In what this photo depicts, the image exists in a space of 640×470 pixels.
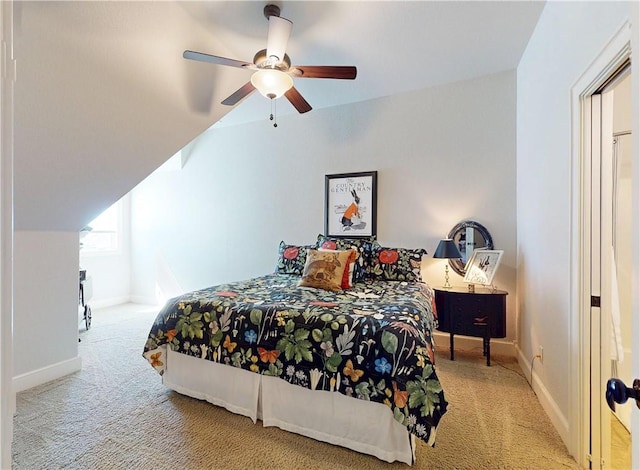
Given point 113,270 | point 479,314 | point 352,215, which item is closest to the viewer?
point 479,314

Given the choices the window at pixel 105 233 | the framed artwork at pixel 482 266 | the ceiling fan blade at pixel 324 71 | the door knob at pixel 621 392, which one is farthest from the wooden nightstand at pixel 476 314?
the window at pixel 105 233

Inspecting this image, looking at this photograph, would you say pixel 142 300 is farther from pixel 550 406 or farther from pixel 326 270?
pixel 550 406

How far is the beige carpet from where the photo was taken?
5.32ft

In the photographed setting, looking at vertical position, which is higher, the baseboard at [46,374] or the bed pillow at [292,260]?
the bed pillow at [292,260]

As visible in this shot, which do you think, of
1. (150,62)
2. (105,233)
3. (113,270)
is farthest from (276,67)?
(113,270)

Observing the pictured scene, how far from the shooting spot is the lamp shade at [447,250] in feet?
10.0

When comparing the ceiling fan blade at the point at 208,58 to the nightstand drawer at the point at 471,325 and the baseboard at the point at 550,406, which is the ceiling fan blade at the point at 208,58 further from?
the baseboard at the point at 550,406

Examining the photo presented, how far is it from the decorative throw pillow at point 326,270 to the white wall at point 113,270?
389cm

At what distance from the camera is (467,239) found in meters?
3.24

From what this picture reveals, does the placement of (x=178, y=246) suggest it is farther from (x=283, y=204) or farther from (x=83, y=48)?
(x=83, y=48)

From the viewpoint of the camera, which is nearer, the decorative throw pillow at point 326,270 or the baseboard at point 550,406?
the baseboard at point 550,406

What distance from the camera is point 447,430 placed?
6.19 feet

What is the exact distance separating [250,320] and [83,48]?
180cm

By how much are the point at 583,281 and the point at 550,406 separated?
36.9 inches
